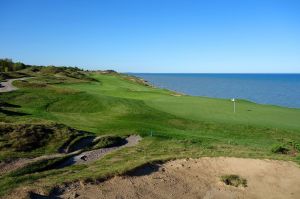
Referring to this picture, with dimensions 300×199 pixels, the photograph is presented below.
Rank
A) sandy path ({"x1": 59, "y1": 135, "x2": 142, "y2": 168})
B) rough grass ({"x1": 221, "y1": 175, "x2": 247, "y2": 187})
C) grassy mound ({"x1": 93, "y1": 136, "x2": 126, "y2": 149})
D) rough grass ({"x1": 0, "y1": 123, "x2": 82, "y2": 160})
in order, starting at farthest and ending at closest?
1. grassy mound ({"x1": 93, "y1": 136, "x2": 126, "y2": 149})
2. rough grass ({"x1": 0, "y1": 123, "x2": 82, "y2": 160})
3. sandy path ({"x1": 59, "y1": 135, "x2": 142, "y2": 168})
4. rough grass ({"x1": 221, "y1": 175, "x2": 247, "y2": 187})

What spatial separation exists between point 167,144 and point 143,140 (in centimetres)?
146

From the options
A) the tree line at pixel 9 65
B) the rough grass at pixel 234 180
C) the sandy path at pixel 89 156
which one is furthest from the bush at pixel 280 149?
the tree line at pixel 9 65

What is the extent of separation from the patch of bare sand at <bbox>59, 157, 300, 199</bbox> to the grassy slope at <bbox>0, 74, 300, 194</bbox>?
2.42 ft

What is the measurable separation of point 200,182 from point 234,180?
4.82 ft

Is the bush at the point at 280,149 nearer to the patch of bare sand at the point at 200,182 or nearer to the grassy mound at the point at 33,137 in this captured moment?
the patch of bare sand at the point at 200,182

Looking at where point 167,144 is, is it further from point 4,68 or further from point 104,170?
point 4,68

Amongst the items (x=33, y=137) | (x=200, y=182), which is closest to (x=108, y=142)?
(x=33, y=137)

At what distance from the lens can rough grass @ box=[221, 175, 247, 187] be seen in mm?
15238

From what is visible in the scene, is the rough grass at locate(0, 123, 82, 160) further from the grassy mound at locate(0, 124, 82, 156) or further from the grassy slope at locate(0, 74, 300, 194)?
the grassy slope at locate(0, 74, 300, 194)

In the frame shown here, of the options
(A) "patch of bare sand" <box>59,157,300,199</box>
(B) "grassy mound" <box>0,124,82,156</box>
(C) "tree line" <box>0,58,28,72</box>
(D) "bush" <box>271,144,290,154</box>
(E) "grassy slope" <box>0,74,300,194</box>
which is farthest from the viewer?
(C) "tree line" <box>0,58,28,72</box>

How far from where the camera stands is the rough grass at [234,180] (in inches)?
600

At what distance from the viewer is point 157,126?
28188 millimetres

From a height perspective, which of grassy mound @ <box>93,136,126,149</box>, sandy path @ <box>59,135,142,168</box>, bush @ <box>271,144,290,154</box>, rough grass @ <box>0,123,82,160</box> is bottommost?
bush @ <box>271,144,290,154</box>

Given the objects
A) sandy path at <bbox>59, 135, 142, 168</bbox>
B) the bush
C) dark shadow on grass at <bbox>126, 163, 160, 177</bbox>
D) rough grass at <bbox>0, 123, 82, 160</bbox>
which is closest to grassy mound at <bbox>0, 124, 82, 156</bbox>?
rough grass at <bbox>0, 123, 82, 160</bbox>
